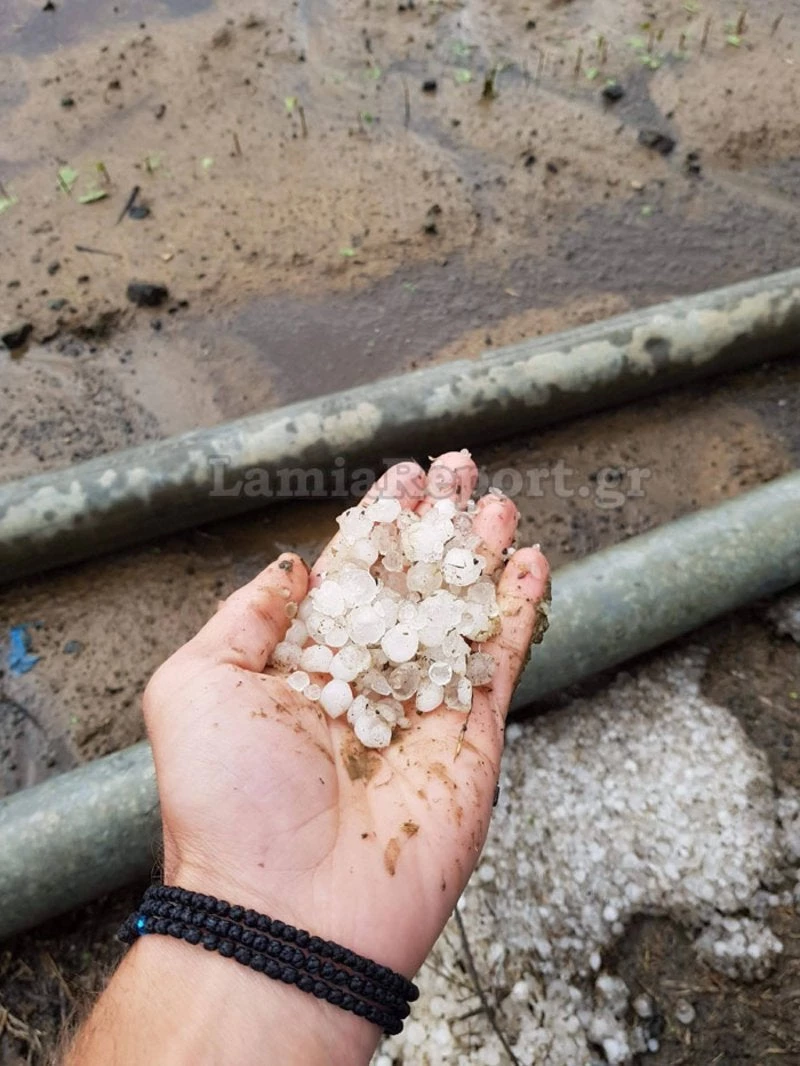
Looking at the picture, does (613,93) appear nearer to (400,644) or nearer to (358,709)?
(400,644)

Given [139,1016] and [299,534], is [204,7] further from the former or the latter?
[139,1016]

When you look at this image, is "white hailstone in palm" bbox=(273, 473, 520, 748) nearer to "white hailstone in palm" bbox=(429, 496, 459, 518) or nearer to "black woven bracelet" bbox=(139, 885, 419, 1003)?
"white hailstone in palm" bbox=(429, 496, 459, 518)

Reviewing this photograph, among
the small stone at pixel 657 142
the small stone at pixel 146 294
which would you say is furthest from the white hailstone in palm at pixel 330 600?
the small stone at pixel 657 142

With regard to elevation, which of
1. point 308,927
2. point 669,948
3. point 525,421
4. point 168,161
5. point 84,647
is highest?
point 168,161

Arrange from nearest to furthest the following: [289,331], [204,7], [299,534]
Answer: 1. [299,534]
2. [289,331]
3. [204,7]

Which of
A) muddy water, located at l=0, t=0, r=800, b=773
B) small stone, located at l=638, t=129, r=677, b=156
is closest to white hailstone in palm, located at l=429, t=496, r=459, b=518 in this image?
muddy water, located at l=0, t=0, r=800, b=773

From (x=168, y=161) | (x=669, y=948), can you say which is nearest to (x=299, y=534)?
(x=669, y=948)

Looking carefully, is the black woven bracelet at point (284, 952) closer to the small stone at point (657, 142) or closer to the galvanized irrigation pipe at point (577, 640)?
the galvanized irrigation pipe at point (577, 640)

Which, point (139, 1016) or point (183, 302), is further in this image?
point (183, 302)
